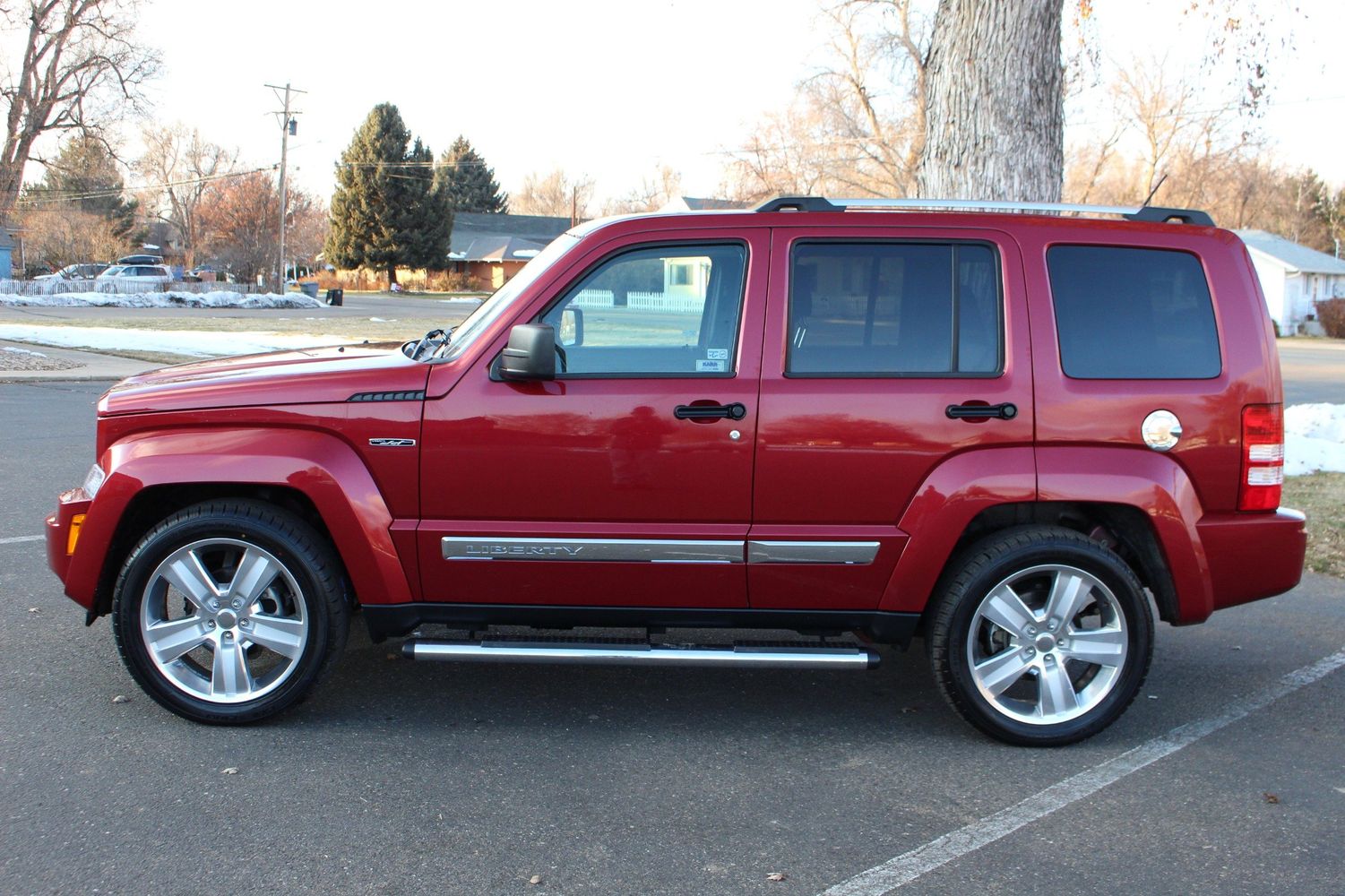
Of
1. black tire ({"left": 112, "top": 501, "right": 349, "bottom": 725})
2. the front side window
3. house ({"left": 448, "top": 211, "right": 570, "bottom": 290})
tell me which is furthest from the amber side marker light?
house ({"left": 448, "top": 211, "right": 570, "bottom": 290})

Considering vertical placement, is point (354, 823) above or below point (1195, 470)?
below

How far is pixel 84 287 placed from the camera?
47125 millimetres

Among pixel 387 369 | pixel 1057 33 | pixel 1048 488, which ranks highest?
pixel 1057 33

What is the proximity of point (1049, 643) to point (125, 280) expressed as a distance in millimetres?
50095

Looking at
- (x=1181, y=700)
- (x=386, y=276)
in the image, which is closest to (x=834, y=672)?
(x=1181, y=700)

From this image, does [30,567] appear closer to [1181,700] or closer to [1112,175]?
[1181,700]

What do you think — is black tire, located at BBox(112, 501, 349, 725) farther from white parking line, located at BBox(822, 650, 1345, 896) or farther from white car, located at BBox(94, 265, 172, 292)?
white car, located at BBox(94, 265, 172, 292)

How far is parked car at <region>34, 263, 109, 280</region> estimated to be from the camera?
50.2m

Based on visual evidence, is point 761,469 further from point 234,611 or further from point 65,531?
point 65,531

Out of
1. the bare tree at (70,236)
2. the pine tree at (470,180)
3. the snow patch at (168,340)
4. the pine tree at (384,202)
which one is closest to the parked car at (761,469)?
the snow patch at (168,340)

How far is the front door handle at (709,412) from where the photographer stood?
425 cm

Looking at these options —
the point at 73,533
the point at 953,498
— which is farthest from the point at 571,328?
the point at 73,533

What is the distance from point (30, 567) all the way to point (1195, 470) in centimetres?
606

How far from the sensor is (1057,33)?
9.38m
